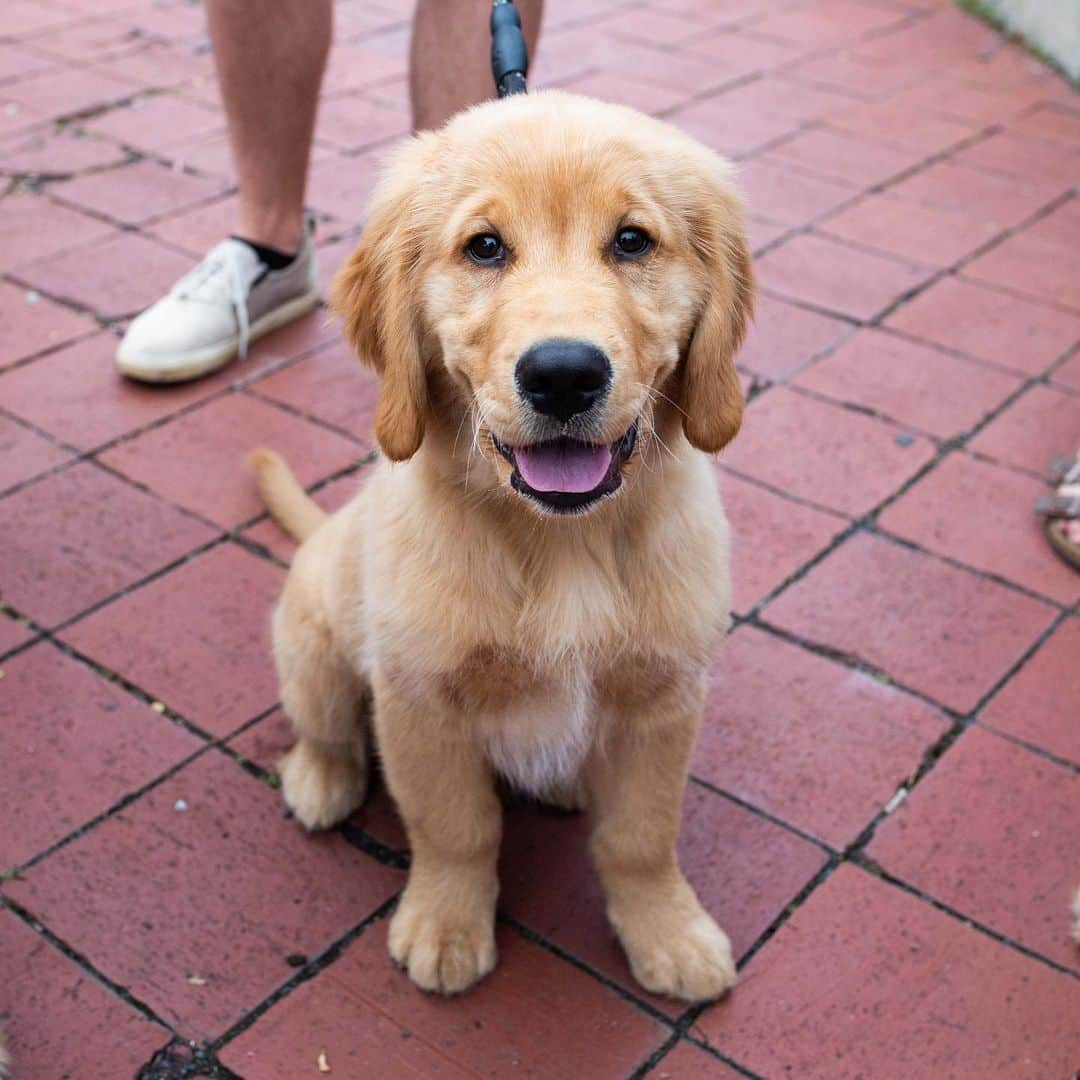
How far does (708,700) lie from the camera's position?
2830 millimetres

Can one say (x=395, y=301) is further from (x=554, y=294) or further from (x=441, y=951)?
(x=441, y=951)

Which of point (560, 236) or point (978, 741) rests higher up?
point (560, 236)

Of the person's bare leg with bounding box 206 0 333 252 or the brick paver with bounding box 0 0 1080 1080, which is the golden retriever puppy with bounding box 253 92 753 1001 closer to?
the brick paver with bounding box 0 0 1080 1080

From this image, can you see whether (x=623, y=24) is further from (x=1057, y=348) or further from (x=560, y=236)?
(x=560, y=236)

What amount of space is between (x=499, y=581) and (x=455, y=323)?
1.27 feet

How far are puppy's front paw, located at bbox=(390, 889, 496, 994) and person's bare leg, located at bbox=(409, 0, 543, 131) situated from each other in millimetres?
1887

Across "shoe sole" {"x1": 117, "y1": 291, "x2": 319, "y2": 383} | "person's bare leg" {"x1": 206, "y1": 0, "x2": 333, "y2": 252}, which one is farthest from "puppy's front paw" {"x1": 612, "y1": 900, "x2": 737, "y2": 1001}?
"person's bare leg" {"x1": 206, "y1": 0, "x2": 333, "y2": 252}

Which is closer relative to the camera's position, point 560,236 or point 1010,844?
point 560,236

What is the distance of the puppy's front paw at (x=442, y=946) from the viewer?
2203 millimetres

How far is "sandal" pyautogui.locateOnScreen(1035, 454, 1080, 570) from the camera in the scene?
10.4ft

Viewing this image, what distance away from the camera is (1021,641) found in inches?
117

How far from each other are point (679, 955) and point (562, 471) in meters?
0.86

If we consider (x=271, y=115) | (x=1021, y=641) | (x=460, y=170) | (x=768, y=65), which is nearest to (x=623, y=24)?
(x=768, y=65)

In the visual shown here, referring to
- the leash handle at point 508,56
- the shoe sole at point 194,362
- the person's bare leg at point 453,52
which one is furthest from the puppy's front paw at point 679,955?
the shoe sole at point 194,362
